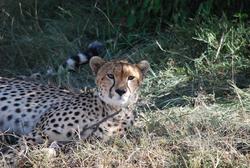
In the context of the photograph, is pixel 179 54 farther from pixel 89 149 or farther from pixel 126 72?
pixel 89 149

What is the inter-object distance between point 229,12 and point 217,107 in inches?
42.3

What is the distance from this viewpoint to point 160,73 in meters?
4.54

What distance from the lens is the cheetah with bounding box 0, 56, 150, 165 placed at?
3.61 meters

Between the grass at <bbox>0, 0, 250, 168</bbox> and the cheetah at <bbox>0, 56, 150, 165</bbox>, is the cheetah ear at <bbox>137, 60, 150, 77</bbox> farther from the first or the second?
the grass at <bbox>0, 0, 250, 168</bbox>

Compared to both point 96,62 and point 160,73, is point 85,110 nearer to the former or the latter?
point 96,62

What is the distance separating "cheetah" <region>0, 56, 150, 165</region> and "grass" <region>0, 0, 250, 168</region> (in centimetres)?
12

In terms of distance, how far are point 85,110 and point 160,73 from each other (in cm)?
92

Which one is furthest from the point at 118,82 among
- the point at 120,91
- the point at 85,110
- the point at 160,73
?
the point at 160,73

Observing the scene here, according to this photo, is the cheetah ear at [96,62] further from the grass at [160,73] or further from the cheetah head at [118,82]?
the grass at [160,73]

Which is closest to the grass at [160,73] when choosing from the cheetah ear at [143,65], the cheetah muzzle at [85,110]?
the cheetah muzzle at [85,110]

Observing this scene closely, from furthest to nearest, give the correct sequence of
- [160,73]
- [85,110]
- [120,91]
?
[160,73] → [85,110] → [120,91]

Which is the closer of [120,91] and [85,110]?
[120,91]

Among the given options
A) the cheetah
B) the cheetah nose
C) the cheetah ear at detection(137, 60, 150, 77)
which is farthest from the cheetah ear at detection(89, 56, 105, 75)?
the cheetah nose

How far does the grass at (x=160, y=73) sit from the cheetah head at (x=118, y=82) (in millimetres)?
185
